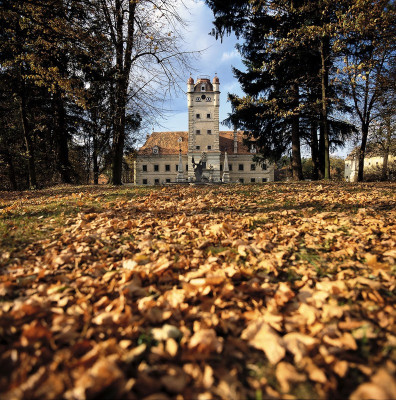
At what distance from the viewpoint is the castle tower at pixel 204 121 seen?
40281 mm

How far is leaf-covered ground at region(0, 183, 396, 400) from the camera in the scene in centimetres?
114

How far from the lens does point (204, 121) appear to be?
133 feet

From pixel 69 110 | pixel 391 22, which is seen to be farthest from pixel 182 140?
pixel 391 22

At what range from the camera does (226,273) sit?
2207 millimetres

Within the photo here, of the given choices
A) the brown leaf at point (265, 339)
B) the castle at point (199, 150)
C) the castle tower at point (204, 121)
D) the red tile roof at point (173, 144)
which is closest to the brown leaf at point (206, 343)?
the brown leaf at point (265, 339)

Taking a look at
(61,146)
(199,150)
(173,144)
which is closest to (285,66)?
(61,146)

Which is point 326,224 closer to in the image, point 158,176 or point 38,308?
point 38,308

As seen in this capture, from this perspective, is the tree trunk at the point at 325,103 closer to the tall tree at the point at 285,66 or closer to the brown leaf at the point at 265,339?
the tall tree at the point at 285,66

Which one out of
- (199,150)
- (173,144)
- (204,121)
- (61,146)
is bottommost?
(61,146)

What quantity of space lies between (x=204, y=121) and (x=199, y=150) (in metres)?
5.00

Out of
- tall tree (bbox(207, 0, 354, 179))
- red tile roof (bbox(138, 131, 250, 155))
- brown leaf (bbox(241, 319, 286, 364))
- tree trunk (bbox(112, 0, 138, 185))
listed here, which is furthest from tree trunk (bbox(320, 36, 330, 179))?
red tile roof (bbox(138, 131, 250, 155))

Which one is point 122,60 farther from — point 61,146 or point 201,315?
point 201,315

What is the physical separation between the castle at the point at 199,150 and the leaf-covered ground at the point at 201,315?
35.5 meters

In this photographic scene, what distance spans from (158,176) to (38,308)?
43.0m
